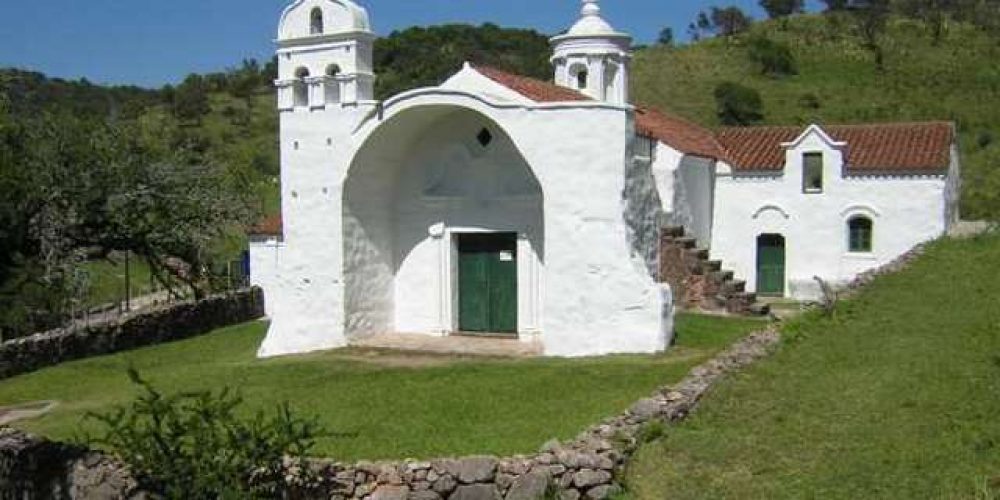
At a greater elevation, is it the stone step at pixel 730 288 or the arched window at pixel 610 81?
the arched window at pixel 610 81

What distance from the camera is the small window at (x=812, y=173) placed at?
26.5 metres

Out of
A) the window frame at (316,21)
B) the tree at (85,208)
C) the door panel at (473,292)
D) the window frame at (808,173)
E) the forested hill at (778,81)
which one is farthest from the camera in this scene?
the forested hill at (778,81)

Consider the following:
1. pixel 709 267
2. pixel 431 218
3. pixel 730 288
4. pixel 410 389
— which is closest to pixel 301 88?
pixel 431 218

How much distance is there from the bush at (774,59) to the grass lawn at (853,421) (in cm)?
4426

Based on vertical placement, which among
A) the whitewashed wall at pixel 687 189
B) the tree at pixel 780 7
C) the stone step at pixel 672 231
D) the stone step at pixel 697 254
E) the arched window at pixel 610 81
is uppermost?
the tree at pixel 780 7

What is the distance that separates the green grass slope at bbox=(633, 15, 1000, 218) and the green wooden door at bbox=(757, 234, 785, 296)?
60.5 ft

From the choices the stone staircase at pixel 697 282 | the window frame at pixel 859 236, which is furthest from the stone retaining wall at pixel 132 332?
the window frame at pixel 859 236

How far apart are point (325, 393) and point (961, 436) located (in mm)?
8576

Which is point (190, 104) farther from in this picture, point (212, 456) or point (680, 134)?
point (212, 456)

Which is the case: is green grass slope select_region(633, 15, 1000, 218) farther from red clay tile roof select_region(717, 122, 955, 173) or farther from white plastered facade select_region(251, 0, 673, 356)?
white plastered facade select_region(251, 0, 673, 356)

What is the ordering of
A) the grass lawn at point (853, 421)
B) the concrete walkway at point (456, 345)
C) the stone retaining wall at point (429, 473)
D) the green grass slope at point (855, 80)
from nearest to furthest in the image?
the grass lawn at point (853, 421) < the stone retaining wall at point (429, 473) < the concrete walkway at point (456, 345) < the green grass slope at point (855, 80)

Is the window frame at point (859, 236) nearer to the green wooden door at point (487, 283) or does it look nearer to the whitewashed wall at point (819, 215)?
the whitewashed wall at point (819, 215)

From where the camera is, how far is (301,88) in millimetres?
18703

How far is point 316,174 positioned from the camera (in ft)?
60.2
